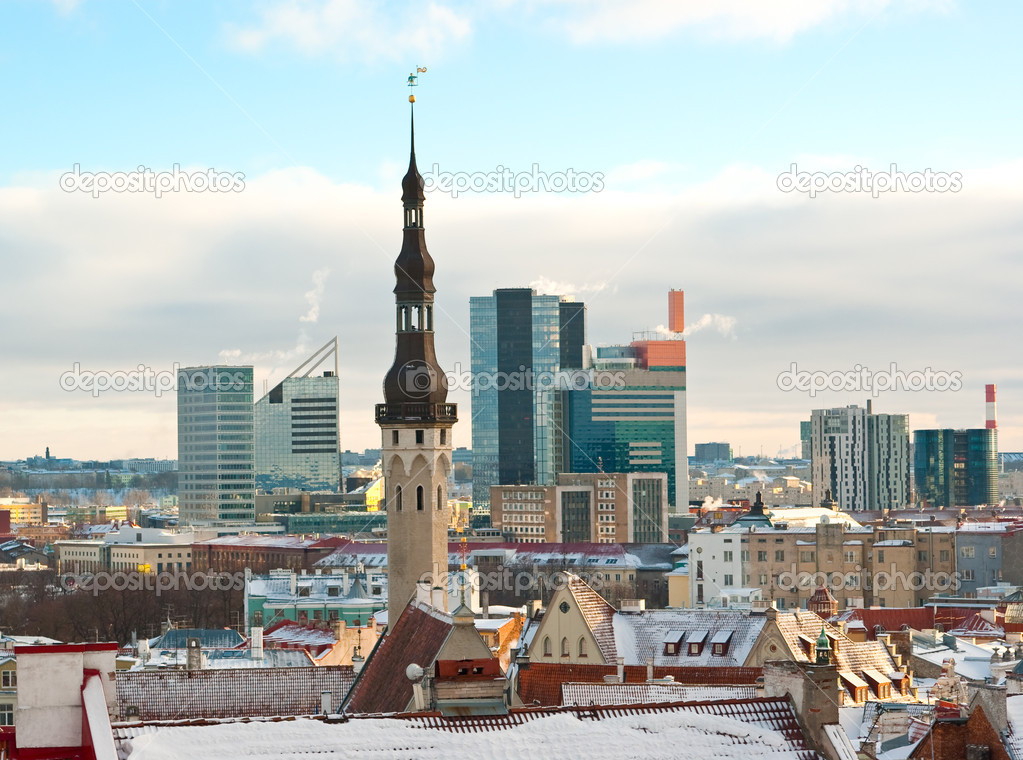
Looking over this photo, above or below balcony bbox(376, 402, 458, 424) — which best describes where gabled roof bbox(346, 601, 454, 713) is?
below

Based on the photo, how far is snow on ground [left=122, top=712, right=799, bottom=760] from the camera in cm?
2367

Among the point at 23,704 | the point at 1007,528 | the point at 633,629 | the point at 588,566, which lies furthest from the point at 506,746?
the point at 588,566

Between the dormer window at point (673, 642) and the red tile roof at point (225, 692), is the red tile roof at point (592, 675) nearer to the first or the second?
the dormer window at point (673, 642)

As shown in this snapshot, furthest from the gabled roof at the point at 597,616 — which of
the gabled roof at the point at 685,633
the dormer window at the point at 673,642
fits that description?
the dormer window at the point at 673,642

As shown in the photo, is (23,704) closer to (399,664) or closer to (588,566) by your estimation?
(399,664)

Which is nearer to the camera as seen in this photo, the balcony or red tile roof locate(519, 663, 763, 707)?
red tile roof locate(519, 663, 763, 707)

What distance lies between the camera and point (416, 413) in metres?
60.2

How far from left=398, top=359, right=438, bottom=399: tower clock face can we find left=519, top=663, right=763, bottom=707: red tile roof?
11650 mm

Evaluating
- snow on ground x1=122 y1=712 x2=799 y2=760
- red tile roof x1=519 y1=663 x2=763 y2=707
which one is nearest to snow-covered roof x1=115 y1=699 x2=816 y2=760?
snow on ground x1=122 y1=712 x2=799 y2=760

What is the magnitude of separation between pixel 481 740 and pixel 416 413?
118 ft

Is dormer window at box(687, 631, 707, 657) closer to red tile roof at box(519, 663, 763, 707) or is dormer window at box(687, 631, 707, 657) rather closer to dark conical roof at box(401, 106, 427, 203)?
red tile roof at box(519, 663, 763, 707)

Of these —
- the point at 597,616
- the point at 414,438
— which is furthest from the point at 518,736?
the point at 414,438

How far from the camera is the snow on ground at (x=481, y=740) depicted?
23.7 metres

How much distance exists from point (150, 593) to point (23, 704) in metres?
133
